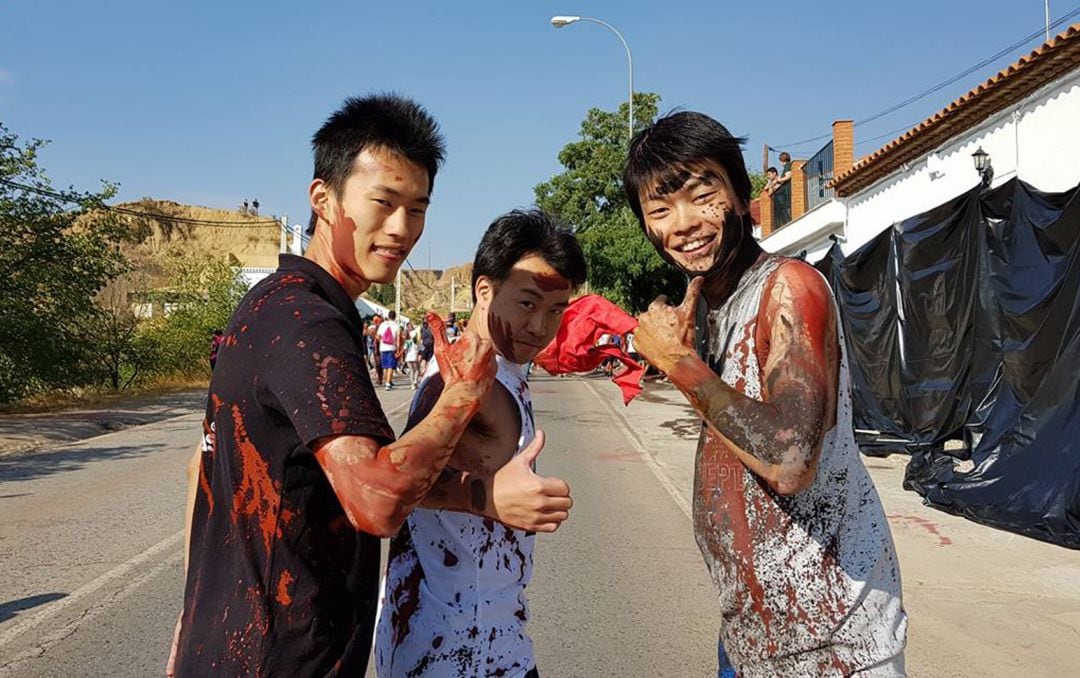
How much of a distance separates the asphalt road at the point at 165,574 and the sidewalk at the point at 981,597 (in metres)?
1.22

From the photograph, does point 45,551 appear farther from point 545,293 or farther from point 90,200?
point 90,200

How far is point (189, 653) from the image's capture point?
5.22 ft

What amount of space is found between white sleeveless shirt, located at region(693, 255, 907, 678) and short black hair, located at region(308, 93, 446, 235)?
804 millimetres

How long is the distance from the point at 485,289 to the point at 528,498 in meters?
1.01

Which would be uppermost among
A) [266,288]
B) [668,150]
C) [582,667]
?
[668,150]

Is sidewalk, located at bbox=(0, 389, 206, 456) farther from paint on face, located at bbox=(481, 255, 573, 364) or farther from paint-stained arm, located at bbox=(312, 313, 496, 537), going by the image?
paint-stained arm, located at bbox=(312, 313, 496, 537)

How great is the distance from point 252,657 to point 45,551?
5.96 metres

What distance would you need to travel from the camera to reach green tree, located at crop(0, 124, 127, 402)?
657 inches

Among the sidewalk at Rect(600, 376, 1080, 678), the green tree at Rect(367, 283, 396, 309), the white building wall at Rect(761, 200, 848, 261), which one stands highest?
the green tree at Rect(367, 283, 396, 309)

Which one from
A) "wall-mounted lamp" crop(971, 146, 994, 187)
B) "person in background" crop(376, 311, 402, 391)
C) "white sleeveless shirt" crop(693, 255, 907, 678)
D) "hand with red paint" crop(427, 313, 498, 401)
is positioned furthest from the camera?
"person in background" crop(376, 311, 402, 391)

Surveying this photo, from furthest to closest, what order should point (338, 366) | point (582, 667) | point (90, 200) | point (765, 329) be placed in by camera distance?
point (90, 200) → point (582, 667) → point (765, 329) → point (338, 366)

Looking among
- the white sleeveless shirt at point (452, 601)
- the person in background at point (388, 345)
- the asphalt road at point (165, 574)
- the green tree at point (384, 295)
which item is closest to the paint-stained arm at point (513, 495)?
the white sleeveless shirt at point (452, 601)

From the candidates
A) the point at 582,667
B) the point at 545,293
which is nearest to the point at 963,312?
the point at 582,667

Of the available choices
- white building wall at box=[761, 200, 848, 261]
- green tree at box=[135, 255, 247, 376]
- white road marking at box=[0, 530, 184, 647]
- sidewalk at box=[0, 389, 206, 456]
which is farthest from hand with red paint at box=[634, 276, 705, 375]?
green tree at box=[135, 255, 247, 376]
